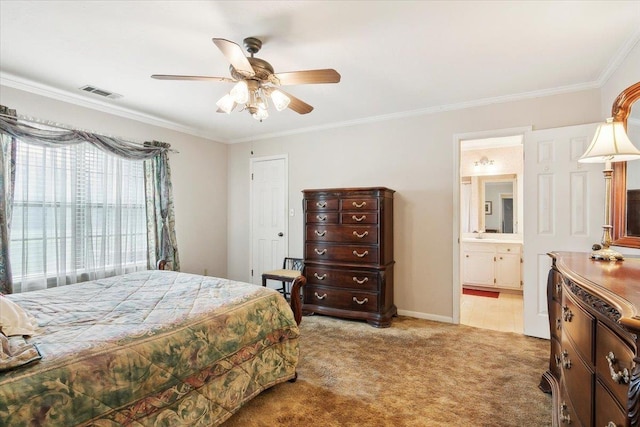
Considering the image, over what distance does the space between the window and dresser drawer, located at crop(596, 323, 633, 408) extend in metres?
4.15

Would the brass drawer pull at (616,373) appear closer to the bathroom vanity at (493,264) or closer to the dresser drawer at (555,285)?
the dresser drawer at (555,285)

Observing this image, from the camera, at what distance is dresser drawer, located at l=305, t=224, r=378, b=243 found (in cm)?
358

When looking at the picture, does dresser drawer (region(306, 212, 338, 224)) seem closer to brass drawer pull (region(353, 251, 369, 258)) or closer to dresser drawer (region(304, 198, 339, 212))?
dresser drawer (region(304, 198, 339, 212))

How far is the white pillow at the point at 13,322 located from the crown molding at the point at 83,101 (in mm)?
2410

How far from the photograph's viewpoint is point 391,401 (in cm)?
Result: 209

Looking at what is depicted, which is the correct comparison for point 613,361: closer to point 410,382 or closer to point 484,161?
point 410,382

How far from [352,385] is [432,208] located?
7.33ft

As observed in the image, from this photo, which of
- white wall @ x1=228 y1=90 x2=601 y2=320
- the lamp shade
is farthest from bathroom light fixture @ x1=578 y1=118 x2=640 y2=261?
white wall @ x1=228 y1=90 x2=601 y2=320

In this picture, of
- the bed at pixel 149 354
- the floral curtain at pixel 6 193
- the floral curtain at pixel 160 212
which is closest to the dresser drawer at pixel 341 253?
the bed at pixel 149 354

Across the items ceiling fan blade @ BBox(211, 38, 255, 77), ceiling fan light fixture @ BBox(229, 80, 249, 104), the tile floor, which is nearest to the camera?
ceiling fan blade @ BBox(211, 38, 255, 77)

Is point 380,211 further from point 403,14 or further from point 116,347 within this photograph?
point 116,347

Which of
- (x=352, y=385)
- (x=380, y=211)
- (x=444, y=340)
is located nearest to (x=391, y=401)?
(x=352, y=385)

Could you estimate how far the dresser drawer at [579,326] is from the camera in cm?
111

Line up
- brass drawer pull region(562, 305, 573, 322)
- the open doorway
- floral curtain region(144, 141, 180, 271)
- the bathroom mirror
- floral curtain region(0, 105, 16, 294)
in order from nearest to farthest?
brass drawer pull region(562, 305, 573, 322), floral curtain region(0, 105, 16, 294), floral curtain region(144, 141, 180, 271), the open doorway, the bathroom mirror
